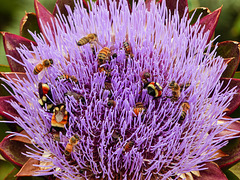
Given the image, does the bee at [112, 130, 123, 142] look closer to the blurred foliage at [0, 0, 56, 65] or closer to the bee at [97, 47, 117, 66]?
the bee at [97, 47, 117, 66]

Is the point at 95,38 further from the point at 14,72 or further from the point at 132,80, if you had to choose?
the point at 14,72

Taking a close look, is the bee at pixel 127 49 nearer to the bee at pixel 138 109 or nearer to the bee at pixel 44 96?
the bee at pixel 138 109

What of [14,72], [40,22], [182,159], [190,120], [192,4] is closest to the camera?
[182,159]

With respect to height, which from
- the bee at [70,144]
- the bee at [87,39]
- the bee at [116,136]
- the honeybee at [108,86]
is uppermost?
the bee at [87,39]

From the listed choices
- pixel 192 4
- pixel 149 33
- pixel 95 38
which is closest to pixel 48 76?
pixel 95 38

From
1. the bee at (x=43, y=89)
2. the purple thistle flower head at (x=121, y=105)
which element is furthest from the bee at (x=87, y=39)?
the bee at (x=43, y=89)

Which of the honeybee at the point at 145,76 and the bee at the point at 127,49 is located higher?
the bee at the point at 127,49

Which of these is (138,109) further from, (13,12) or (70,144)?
(13,12)

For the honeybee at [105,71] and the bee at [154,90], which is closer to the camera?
the bee at [154,90]

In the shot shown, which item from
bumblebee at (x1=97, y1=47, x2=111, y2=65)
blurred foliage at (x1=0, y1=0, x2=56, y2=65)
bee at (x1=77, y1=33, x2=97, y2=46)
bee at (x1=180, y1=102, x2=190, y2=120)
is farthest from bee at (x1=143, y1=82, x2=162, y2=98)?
blurred foliage at (x1=0, y1=0, x2=56, y2=65)
